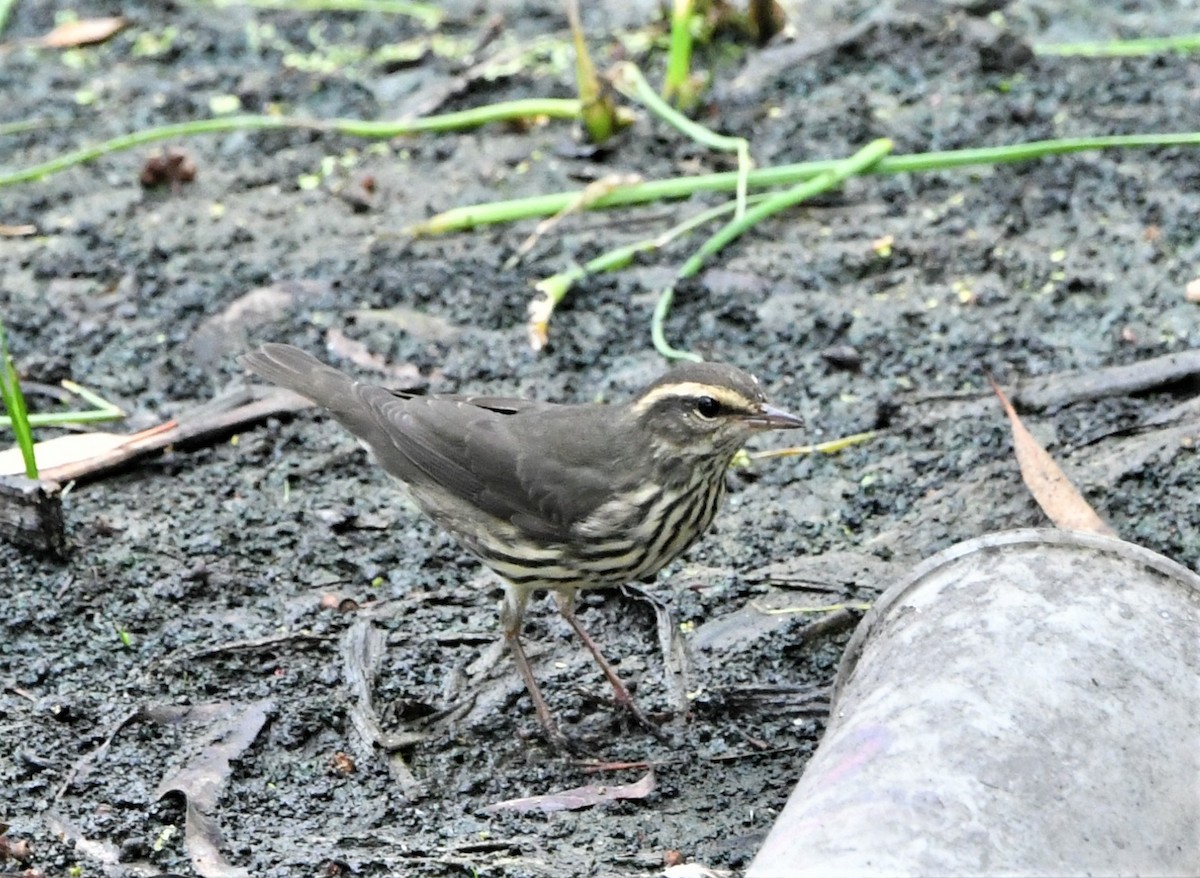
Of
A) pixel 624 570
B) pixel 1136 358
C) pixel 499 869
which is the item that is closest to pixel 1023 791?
pixel 499 869

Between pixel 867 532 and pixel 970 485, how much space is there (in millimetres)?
414

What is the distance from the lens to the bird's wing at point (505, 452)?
5238 mm

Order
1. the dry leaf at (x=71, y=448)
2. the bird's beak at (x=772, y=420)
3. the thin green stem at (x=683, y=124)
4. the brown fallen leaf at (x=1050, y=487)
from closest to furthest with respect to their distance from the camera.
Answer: the bird's beak at (x=772, y=420) → the brown fallen leaf at (x=1050, y=487) → the dry leaf at (x=71, y=448) → the thin green stem at (x=683, y=124)

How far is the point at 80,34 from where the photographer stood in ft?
32.8

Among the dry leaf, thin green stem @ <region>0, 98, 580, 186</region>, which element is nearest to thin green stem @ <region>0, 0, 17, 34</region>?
thin green stem @ <region>0, 98, 580, 186</region>

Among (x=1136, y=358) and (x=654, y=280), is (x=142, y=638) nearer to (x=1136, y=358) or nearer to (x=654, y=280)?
(x=654, y=280)

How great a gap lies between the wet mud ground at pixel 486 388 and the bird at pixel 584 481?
35 cm

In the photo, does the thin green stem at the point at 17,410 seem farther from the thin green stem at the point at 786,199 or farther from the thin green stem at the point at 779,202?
the thin green stem at the point at 786,199

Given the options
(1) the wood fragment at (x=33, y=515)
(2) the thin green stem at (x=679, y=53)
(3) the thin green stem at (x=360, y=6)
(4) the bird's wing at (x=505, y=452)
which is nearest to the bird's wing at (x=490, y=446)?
(4) the bird's wing at (x=505, y=452)

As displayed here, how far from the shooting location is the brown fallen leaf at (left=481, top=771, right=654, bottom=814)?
473 cm

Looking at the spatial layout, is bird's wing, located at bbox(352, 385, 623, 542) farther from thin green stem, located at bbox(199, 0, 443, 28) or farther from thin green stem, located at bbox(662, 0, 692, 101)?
thin green stem, located at bbox(199, 0, 443, 28)

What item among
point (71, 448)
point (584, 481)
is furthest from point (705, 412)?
point (71, 448)

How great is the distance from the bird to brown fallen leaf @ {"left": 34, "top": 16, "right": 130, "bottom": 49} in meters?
5.43

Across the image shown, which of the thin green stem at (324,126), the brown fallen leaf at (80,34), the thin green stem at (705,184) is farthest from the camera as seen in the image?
the brown fallen leaf at (80,34)
